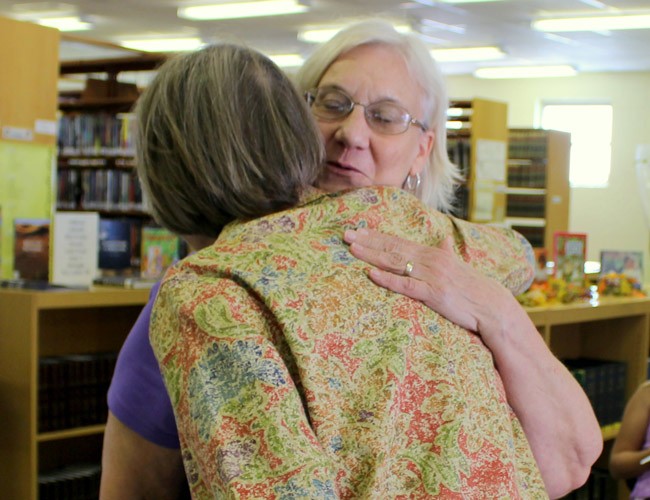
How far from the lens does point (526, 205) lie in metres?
10.7

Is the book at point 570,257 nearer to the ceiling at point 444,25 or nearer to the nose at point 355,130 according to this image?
the nose at point 355,130

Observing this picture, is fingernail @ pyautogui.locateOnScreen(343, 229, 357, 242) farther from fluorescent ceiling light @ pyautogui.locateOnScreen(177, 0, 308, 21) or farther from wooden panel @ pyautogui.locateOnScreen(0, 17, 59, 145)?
fluorescent ceiling light @ pyautogui.locateOnScreen(177, 0, 308, 21)

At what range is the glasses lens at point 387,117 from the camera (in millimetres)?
1732

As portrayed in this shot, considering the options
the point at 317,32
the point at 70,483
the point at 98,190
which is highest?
the point at 317,32

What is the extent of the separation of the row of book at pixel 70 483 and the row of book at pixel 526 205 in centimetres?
753

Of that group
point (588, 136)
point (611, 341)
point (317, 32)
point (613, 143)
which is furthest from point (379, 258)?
point (588, 136)

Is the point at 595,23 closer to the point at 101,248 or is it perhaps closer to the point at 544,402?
the point at 101,248

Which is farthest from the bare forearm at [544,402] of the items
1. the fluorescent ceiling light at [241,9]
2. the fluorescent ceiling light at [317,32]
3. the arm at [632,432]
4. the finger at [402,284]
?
the fluorescent ceiling light at [317,32]

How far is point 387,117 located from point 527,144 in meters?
9.16

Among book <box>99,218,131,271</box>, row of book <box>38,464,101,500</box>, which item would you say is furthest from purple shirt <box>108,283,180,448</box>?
book <box>99,218,131,271</box>

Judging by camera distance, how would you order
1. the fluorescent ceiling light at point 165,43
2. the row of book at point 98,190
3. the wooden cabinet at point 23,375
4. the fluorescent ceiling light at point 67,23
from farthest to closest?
the fluorescent ceiling light at point 165,43 → the fluorescent ceiling light at point 67,23 → the row of book at point 98,190 → the wooden cabinet at point 23,375

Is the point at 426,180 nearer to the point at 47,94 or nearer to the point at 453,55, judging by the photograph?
the point at 47,94

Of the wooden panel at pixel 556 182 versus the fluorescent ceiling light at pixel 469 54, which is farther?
the fluorescent ceiling light at pixel 469 54

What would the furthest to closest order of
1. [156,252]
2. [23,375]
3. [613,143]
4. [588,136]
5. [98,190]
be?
[588,136]
[613,143]
[98,190]
[156,252]
[23,375]
